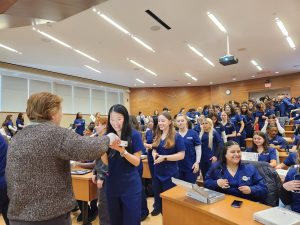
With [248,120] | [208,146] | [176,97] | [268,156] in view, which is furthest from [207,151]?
[176,97]

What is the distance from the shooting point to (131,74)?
14219mm

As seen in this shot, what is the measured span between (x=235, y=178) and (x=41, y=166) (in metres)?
1.84

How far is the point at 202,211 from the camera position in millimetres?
1970

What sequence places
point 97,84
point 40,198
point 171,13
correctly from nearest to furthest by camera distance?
1. point 40,198
2. point 171,13
3. point 97,84

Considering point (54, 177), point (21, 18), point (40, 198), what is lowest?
point (40, 198)

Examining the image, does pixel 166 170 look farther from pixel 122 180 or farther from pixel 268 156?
pixel 268 156

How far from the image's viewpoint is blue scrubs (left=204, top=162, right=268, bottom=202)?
2.29 meters

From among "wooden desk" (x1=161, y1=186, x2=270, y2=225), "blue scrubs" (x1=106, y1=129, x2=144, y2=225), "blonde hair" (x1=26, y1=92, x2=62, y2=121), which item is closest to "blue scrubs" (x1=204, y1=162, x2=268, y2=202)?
"wooden desk" (x1=161, y1=186, x2=270, y2=225)

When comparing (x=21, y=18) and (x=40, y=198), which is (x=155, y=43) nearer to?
(x=21, y=18)

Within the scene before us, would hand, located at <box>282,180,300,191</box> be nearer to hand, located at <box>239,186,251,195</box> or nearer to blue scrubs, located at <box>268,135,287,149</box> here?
hand, located at <box>239,186,251,195</box>

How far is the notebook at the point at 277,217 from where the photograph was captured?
1.55m

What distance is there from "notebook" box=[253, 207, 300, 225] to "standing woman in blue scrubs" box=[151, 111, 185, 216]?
129 cm

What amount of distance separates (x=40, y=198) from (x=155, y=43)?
26.5 ft

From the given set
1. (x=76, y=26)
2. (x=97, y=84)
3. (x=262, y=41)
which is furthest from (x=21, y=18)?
A: (x=97, y=84)
